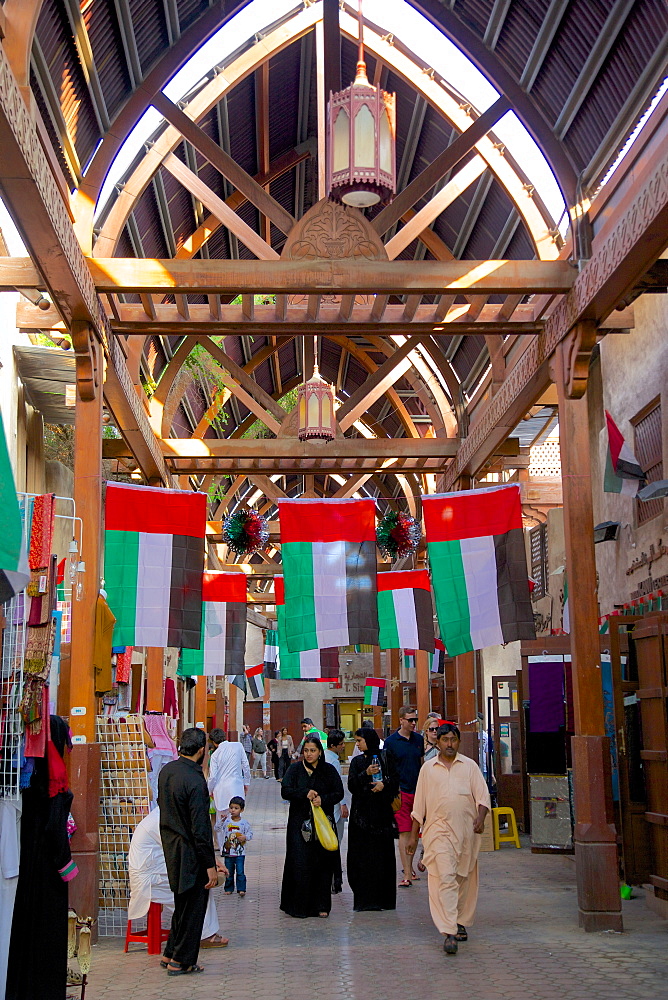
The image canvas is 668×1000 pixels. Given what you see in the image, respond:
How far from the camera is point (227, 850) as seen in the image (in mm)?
10164

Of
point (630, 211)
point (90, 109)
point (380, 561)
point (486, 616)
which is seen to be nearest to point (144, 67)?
point (90, 109)

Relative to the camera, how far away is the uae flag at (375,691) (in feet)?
94.0

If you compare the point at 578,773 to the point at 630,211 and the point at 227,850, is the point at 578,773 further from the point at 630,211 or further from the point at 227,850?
the point at 630,211

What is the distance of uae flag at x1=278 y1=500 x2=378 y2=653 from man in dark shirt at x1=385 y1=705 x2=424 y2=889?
1.09 m

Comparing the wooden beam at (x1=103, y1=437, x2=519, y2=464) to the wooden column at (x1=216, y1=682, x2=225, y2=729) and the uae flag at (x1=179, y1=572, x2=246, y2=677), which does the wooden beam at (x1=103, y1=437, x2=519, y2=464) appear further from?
the wooden column at (x1=216, y1=682, x2=225, y2=729)

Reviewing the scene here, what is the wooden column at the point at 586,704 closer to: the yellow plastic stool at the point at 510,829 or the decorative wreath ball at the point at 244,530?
the yellow plastic stool at the point at 510,829

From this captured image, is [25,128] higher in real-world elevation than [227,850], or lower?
higher

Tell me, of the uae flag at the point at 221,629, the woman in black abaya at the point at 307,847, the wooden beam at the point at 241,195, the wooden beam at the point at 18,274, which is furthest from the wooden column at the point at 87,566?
the uae flag at the point at 221,629

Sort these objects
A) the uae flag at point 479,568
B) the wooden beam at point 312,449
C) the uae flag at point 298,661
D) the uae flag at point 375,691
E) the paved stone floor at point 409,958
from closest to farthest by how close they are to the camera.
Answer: the paved stone floor at point 409,958 < the uae flag at point 479,568 < the uae flag at point 298,661 < the wooden beam at point 312,449 < the uae flag at point 375,691

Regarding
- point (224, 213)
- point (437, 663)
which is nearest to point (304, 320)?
point (224, 213)

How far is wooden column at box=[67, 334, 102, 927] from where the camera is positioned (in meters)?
8.41

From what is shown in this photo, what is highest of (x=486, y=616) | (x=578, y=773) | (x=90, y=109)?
(x=90, y=109)

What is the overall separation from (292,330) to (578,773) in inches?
185

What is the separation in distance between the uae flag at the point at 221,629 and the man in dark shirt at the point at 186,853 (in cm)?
959
